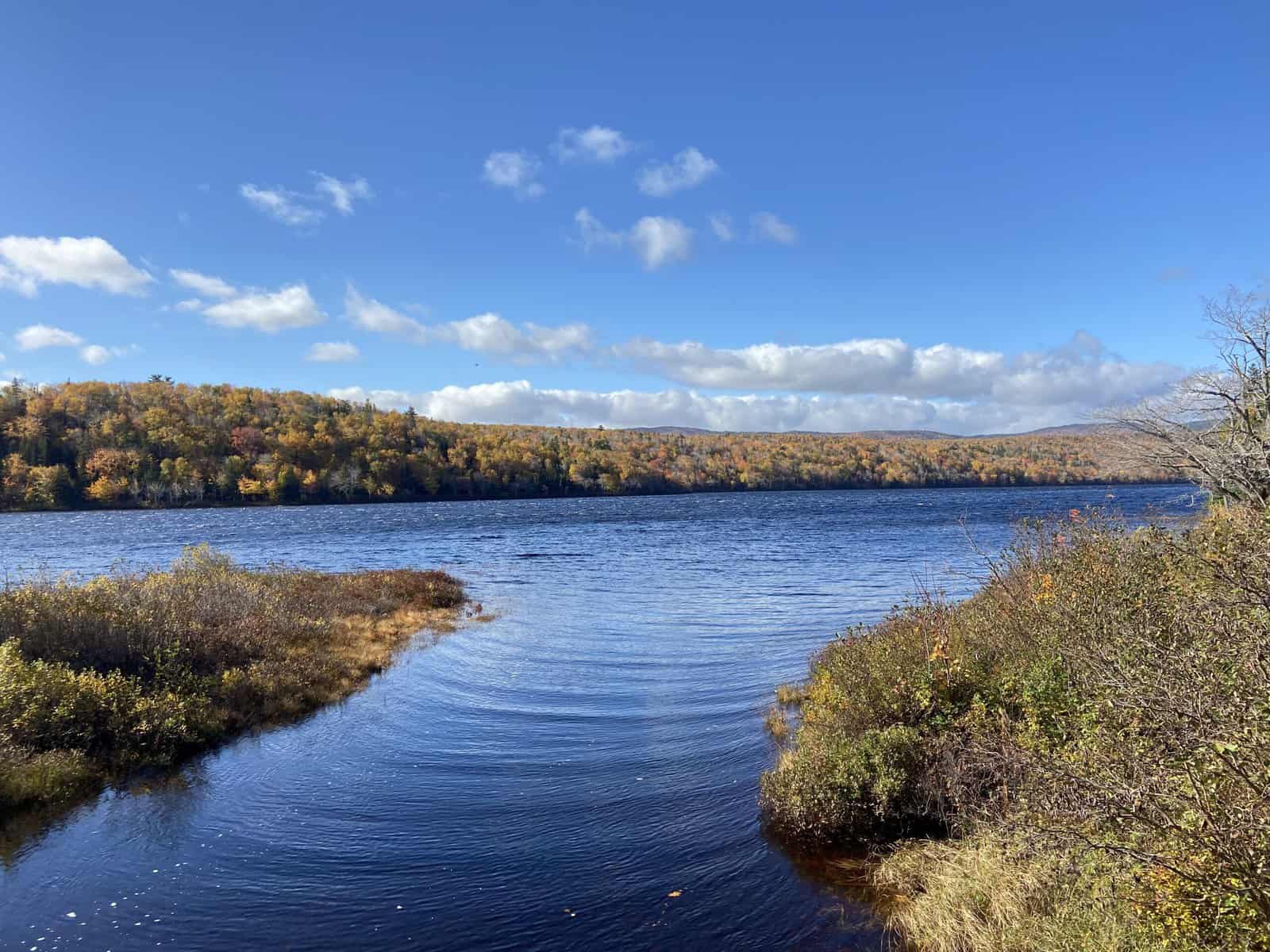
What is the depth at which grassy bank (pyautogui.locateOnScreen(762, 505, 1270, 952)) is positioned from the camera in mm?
4859

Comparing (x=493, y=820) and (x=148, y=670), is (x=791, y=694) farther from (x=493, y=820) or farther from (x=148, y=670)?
(x=148, y=670)

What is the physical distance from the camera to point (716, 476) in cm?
17838

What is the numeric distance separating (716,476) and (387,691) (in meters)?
162

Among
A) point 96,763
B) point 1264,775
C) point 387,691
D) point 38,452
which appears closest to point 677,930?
point 1264,775

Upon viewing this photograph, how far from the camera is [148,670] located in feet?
49.2

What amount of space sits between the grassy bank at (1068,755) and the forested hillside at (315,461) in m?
124

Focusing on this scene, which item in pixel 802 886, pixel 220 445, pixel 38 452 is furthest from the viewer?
pixel 220 445

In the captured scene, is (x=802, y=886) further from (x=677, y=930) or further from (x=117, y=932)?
(x=117, y=932)

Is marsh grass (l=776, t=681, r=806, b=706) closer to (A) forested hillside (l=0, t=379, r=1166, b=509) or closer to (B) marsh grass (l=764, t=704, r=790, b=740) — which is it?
(B) marsh grass (l=764, t=704, r=790, b=740)

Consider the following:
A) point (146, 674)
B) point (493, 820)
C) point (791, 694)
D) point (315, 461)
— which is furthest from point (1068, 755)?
point (315, 461)

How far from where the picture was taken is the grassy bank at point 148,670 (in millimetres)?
A: 11797

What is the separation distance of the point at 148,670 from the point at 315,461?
439ft

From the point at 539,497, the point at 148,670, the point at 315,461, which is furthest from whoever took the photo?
the point at 539,497

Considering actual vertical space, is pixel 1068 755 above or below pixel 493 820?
above
